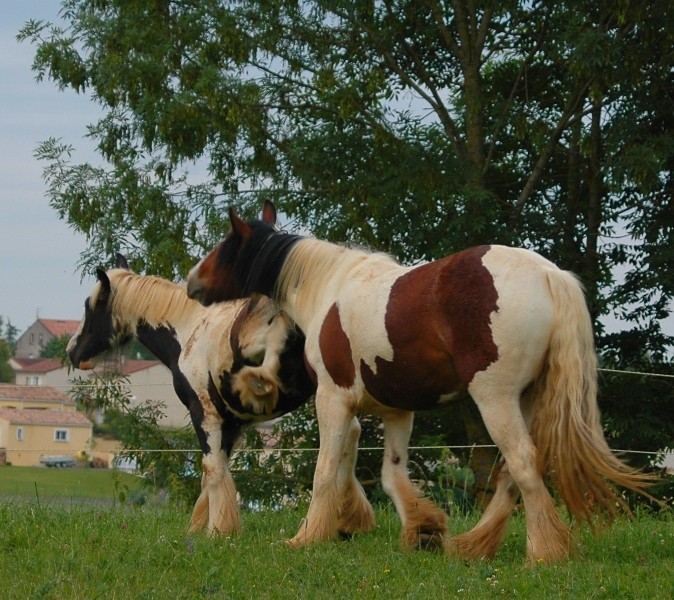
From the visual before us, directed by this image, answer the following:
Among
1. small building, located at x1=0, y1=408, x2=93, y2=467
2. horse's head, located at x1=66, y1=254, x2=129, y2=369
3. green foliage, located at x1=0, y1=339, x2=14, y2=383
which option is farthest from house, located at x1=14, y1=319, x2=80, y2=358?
horse's head, located at x1=66, y1=254, x2=129, y2=369

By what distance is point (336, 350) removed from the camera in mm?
6645

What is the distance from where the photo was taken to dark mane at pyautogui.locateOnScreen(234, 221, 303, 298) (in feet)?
24.2

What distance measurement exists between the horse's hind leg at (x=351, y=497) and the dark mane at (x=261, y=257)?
1.11 m

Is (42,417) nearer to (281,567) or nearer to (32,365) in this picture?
(281,567)

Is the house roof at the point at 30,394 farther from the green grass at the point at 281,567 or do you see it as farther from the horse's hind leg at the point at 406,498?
the horse's hind leg at the point at 406,498

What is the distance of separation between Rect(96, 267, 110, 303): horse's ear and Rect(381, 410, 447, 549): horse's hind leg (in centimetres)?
262

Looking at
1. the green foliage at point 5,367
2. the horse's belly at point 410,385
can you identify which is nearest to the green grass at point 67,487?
the horse's belly at point 410,385

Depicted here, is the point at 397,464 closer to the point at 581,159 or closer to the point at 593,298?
the point at 593,298

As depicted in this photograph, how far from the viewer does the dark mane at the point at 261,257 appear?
737 cm

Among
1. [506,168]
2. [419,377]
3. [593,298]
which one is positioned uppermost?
[506,168]

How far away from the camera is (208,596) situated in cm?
523

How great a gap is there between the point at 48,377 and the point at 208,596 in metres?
82.6

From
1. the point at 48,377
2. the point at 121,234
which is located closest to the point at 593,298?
the point at 121,234

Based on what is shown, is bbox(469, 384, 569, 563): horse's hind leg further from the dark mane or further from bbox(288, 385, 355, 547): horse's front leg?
the dark mane
